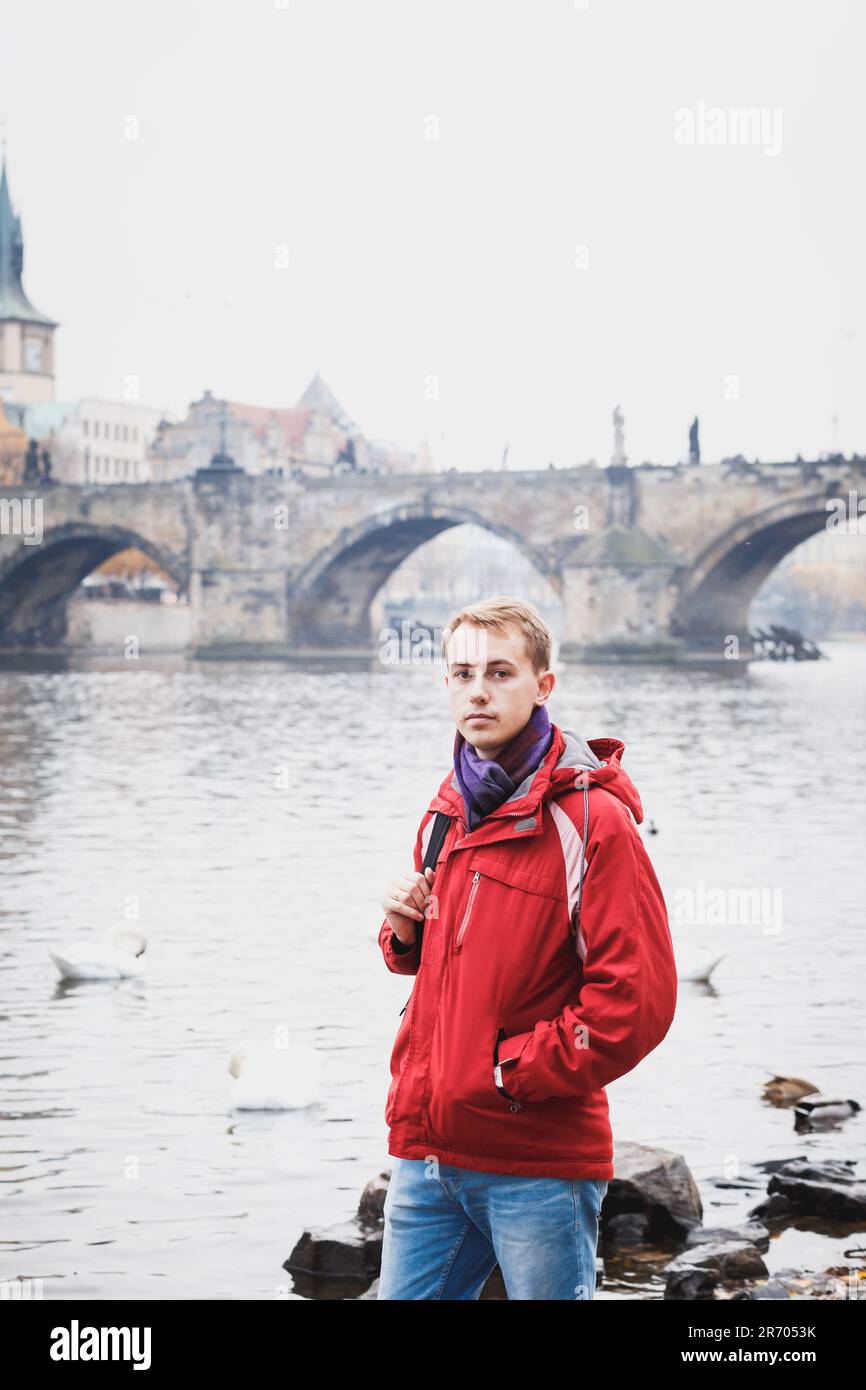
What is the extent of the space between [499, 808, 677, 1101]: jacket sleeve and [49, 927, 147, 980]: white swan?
18.0 feet

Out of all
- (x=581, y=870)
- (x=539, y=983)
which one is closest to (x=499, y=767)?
(x=581, y=870)

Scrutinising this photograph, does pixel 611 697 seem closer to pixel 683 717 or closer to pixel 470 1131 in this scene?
pixel 683 717

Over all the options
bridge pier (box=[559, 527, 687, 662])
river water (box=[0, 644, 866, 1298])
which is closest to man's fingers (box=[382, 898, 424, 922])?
river water (box=[0, 644, 866, 1298])

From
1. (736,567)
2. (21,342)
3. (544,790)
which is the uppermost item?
(21,342)

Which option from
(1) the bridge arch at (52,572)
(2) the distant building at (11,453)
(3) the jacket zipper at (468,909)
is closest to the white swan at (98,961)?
(3) the jacket zipper at (468,909)

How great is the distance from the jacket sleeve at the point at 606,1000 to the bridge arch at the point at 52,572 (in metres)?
50.8

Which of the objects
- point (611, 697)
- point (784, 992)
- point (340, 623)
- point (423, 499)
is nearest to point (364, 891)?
point (784, 992)

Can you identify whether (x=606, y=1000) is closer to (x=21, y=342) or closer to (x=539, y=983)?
(x=539, y=983)

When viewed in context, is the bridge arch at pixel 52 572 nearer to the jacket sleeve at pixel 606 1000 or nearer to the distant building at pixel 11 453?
the distant building at pixel 11 453

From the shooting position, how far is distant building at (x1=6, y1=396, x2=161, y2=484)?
88.3m

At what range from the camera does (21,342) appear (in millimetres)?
86125

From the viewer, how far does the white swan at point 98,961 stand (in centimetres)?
815

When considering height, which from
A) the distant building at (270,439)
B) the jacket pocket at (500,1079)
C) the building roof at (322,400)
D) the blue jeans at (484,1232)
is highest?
the building roof at (322,400)

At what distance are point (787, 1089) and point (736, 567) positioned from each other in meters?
41.4
